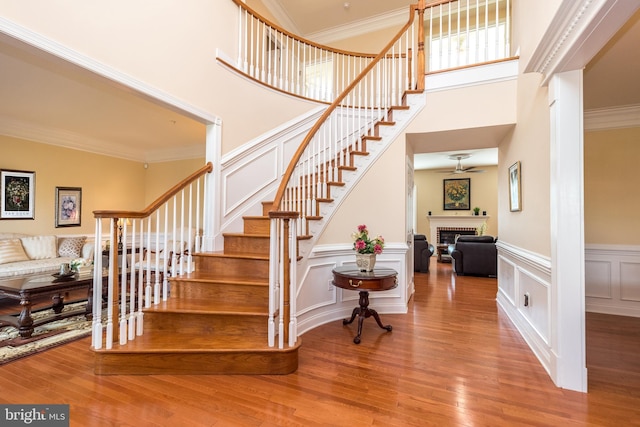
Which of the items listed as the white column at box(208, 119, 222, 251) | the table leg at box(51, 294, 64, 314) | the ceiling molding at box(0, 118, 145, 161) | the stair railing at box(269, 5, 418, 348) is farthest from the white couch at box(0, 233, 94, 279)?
the stair railing at box(269, 5, 418, 348)

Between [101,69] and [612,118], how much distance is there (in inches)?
222

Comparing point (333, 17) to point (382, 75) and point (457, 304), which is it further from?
point (457, 304)

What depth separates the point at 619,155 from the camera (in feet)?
12.6

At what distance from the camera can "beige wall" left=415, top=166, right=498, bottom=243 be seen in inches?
374

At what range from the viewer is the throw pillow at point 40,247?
4.85 m

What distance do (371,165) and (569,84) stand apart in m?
2.02

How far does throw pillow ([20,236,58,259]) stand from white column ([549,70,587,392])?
6834 mm

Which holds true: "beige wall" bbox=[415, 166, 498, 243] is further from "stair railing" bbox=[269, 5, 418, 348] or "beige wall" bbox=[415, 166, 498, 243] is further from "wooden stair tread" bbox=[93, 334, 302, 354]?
"wooden stair tread" bbox=[93, 334, 302, 354]

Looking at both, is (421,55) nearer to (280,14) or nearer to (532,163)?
(532,163)

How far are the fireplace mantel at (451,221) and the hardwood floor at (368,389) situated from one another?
6.81 metres

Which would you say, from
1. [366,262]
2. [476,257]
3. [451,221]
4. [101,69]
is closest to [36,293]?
[101,69]

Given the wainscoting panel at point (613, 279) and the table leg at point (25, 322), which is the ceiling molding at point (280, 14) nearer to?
the table leg at point (25, 322)

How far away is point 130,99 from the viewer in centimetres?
400

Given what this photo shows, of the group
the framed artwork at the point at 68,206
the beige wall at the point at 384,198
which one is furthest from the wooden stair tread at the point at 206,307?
the framed artwork at the point at 68,206
